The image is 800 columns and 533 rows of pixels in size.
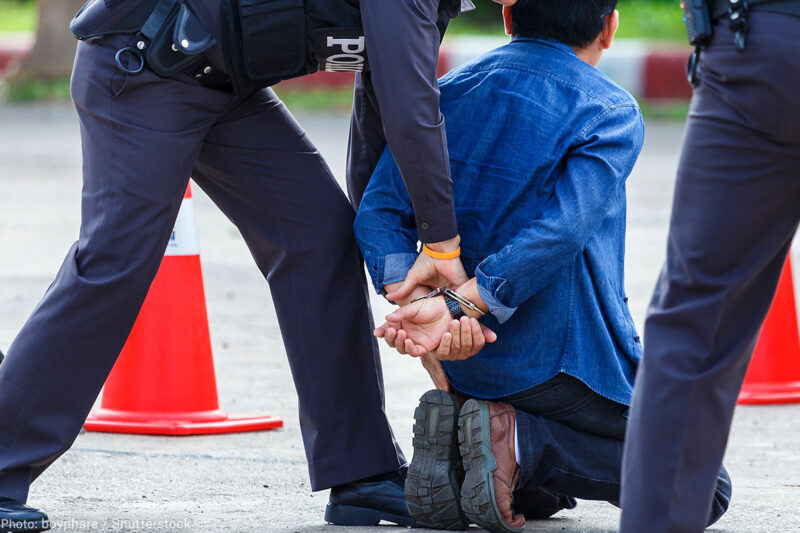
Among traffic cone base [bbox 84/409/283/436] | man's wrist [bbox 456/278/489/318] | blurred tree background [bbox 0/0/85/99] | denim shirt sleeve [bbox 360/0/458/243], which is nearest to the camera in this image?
denim shirt sleeve [bbox 360/0/458/243]

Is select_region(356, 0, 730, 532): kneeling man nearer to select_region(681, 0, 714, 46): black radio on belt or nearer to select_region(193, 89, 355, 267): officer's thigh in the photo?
select_region(193, 89, 355, 267): officer's thigh

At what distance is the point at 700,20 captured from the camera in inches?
79.5

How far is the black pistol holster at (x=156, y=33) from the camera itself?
270 cm

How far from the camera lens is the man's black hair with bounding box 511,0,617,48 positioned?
9.72ft

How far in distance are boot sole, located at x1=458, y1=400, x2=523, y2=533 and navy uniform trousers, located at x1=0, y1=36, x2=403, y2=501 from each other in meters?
0.36

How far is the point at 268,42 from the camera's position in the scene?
2.72 m

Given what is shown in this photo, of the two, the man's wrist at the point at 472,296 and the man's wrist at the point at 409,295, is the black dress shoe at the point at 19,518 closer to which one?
the man's wrist at the point at 409,295

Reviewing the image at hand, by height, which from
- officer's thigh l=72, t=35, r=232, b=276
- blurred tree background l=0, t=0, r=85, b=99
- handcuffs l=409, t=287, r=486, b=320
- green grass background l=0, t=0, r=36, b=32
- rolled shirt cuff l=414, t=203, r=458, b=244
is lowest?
green grass background l=0, t=0, r=36, b=32

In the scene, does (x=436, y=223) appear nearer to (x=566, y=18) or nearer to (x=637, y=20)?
(x=566, y=18)

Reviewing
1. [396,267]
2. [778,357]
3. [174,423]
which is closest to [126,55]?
[396,267]

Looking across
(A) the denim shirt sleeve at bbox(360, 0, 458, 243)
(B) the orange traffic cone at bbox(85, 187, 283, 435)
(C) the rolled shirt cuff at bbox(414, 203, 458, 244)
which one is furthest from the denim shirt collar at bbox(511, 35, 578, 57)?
(B) the orange traffic cone at bbox(85, 187, 283, 435)

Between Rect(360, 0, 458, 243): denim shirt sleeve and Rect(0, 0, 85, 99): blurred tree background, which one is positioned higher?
Rect(360, 0, 458, 243): denim shirt sleeve

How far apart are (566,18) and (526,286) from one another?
2.11ft

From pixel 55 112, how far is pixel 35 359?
Answer: 41.0ft
